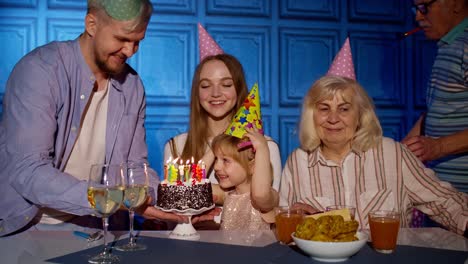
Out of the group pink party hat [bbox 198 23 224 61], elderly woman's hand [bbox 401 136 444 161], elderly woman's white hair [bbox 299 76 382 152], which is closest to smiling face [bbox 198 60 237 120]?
pink party hat [bbox 198 23 224 61]

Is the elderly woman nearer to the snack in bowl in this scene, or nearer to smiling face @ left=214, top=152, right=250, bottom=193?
smiling face @ left=214, top=152, right=250, bottom=193

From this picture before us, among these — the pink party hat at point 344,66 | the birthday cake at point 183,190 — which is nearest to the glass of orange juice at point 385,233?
the birthday cake at point 183,190

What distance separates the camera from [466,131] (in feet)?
8.42

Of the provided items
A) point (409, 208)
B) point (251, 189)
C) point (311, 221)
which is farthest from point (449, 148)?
point (311, 221)

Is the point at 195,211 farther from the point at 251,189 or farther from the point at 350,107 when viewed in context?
the point at 350,107

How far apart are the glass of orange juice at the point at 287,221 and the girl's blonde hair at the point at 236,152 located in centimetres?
80

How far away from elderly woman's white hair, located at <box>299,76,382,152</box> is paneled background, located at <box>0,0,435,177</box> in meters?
1.30

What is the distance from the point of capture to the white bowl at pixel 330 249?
137 cm

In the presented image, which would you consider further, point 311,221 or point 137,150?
point 137,150

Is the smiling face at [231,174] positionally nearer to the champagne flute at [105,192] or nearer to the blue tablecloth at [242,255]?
the blue tablecloth at [242,255]

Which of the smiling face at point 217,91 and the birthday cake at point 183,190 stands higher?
the smiling face at point 217,91

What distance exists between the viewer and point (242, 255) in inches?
58.2

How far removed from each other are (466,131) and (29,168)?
200 cm

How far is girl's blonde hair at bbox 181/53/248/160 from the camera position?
273 centimetres
